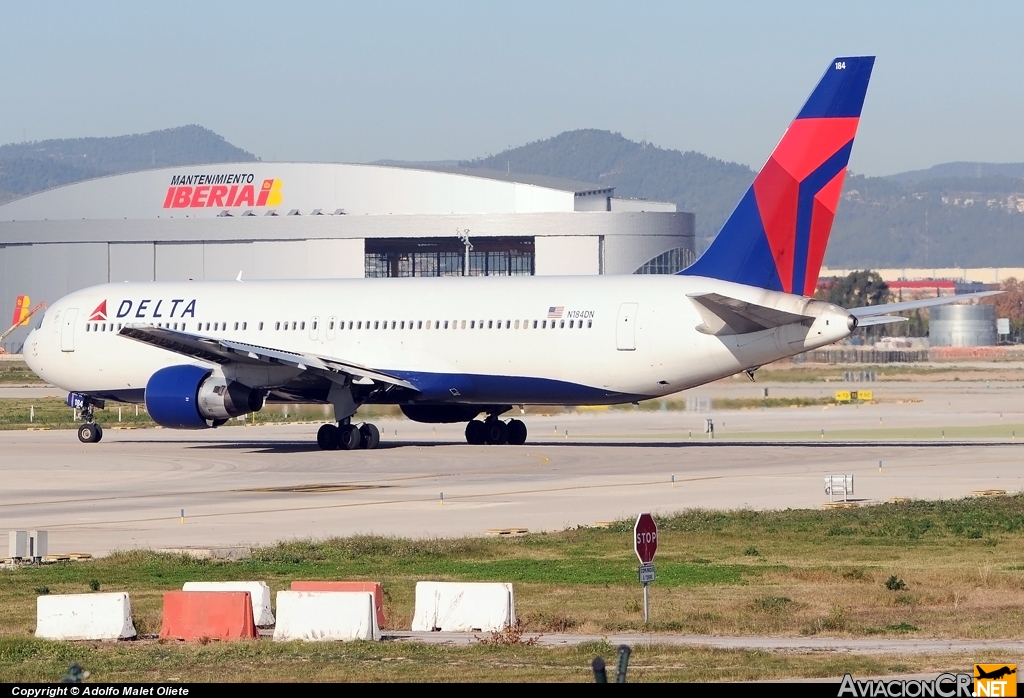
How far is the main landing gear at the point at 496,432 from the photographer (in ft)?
154

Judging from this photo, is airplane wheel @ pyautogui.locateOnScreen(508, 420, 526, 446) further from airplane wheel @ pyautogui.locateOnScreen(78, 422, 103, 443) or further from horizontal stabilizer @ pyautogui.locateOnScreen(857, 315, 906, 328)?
airplane wheel @ pyautogui.locateOnScreen(78, 422, 103, 443)

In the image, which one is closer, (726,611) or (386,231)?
(726,611)

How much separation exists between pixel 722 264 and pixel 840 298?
133916mm

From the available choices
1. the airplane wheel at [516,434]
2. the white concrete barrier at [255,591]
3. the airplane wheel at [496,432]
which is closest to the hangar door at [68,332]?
the airplane wheel at [496,432]

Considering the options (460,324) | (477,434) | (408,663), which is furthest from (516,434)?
(408,663)

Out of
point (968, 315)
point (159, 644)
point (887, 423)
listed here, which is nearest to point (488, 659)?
point (159, 644)

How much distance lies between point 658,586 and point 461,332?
24.6m

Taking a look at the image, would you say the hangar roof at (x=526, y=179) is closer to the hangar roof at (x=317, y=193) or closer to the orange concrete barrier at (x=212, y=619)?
the hangar roof at (x=317, y=193)

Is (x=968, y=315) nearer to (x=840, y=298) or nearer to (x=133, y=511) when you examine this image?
(x=840, y=298)

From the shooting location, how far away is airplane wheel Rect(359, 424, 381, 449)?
4553cm

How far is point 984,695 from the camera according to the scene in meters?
11.6

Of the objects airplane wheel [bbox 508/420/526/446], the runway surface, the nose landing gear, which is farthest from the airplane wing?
the nose landing gear

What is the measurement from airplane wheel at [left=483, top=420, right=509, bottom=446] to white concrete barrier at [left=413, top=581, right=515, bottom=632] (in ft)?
97.1

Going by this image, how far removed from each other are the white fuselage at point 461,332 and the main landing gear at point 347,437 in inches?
54.6
